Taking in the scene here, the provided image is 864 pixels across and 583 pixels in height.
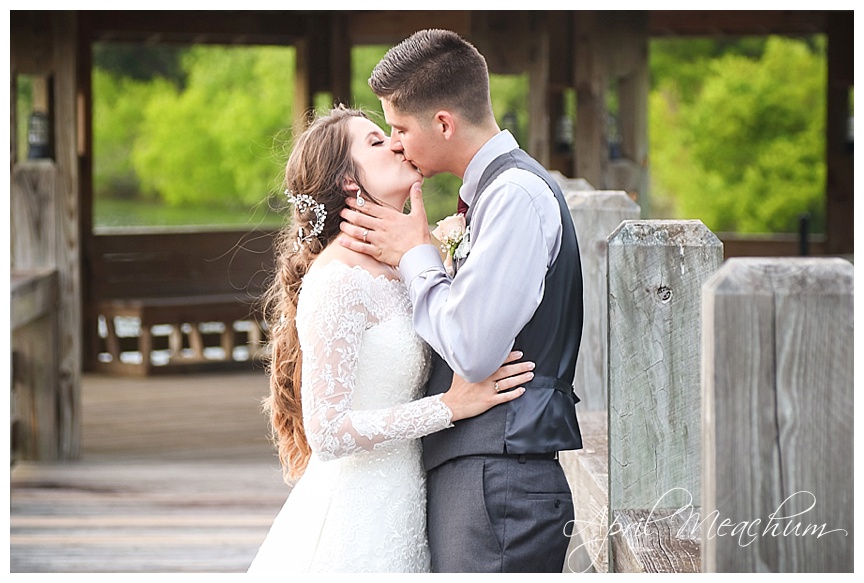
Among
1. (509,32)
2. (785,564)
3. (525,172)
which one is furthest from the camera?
(509,32)

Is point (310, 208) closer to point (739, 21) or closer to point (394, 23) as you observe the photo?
point (394, 23)

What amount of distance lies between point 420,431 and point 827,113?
8.85 metres

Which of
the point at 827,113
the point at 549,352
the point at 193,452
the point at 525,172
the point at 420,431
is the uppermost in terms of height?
the point at 827,113

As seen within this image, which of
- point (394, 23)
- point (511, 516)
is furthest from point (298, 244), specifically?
point (394, 23)

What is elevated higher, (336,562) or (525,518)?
(525,518)

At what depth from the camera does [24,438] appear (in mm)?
6102

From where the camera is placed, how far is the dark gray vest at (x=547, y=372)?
6.15 feet

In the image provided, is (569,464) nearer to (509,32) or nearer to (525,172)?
(525,172)

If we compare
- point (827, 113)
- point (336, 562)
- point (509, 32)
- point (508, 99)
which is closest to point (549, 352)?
point (336, 562)

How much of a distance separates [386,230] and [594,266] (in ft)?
3.23

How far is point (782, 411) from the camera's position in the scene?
1.15m

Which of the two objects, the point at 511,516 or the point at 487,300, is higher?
the point at 487,300

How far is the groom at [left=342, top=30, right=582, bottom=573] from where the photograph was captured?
5.75ft

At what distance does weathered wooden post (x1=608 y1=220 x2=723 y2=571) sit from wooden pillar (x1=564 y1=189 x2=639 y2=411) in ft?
3.16
